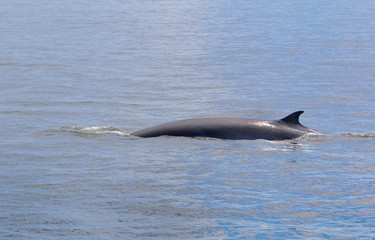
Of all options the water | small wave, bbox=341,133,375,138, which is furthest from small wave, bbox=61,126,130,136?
small wave, bbox=341,133,375,138

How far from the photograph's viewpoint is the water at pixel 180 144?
28.0ft

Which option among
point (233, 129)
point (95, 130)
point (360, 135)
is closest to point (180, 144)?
point (233, 129)

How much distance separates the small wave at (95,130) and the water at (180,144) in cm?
4

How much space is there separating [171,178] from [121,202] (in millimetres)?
1444

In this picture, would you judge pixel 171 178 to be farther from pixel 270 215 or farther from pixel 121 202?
pixel 270 215

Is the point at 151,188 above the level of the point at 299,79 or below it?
below

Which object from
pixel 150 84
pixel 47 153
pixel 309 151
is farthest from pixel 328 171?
pixel 150 84

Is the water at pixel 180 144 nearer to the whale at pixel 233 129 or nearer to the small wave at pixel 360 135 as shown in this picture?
the small wave at pixel 360 135

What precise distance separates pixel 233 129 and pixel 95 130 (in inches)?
105

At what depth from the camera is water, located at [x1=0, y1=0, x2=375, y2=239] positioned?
8531 millimetres

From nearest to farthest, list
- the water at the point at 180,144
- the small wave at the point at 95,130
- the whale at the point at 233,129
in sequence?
the water at the point at 180,144, the whale at the point at 233,129, the small wave at the point at 95,130

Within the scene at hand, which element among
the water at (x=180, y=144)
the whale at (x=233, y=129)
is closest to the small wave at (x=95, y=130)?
the water at (x=180, y=144)

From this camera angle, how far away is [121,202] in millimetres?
9203

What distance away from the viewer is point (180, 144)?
12.7 meters
